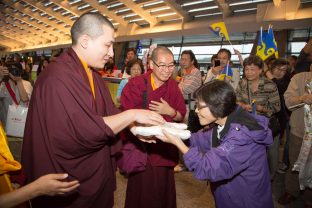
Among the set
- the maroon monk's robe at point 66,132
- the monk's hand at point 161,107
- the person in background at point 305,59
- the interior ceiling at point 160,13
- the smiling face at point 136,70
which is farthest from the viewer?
the interior ceiling at point 160,13

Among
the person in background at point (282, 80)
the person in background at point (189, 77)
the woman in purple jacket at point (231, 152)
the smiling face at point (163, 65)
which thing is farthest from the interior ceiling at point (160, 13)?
the woman in purple jacket at point (231, 152)

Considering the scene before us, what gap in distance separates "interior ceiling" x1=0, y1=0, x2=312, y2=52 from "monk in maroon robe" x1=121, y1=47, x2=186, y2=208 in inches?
277

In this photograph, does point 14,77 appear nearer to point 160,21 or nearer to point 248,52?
point 248,52

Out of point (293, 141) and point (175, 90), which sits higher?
point (175, 90)

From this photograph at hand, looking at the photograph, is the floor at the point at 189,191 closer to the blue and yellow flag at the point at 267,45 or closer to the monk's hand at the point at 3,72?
the monk's hand at the point at 3,72

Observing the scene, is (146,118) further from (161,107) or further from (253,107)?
(253,107)

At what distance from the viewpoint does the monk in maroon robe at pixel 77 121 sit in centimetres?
128

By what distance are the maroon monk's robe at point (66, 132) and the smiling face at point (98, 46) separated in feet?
0.27

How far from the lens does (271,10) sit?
7961 mm

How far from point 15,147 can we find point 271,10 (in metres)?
8.43

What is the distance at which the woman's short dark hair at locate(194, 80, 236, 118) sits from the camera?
1432 millimetres

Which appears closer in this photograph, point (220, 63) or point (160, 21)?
point (220, 63)

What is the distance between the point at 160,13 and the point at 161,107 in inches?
428

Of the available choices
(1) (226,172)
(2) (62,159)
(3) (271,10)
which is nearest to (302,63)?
(1) (226,172)
